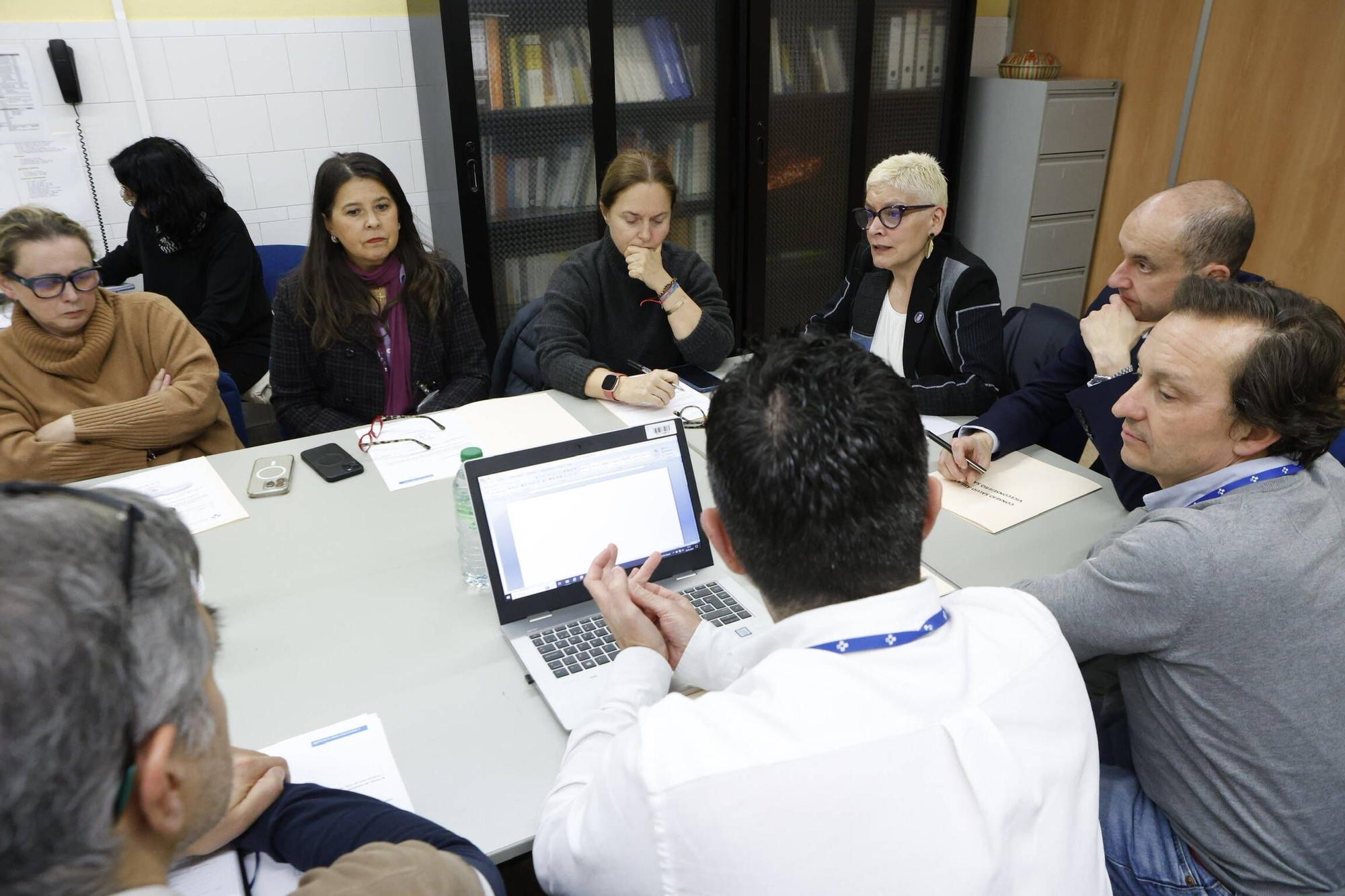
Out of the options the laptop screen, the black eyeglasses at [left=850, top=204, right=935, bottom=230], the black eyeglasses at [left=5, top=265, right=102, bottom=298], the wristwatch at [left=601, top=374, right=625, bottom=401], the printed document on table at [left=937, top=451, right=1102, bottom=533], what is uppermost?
the black eyeglasses at [left=850, top=204, right=935, bottom=230]

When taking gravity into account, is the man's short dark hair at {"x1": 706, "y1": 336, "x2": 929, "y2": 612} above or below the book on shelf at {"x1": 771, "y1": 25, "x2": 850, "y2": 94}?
below

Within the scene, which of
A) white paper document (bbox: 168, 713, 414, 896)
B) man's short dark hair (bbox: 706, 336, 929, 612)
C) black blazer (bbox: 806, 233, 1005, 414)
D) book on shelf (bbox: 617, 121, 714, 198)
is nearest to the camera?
man's short dark hair (bbox: 706, 336, 929, 612)

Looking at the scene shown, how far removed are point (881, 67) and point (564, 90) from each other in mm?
1475

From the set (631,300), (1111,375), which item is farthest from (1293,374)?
(631,300)

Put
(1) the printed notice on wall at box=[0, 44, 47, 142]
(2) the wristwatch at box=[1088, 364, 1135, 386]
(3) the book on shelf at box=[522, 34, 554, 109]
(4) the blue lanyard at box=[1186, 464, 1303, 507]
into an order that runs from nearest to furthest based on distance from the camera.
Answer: (4) the blue lanyard at box=[1186, 464, 1303, 507] → (2) the wristwatch at box=[1088, 364, 1135, 386] → (1) the printed notice on wall at box=[0, 44, 47, 142] → (3) the book on shelf at box=[522, 34, 554, 109]

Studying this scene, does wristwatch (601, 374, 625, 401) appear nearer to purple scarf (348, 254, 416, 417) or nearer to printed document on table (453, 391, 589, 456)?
printed document on table (453, 391, 589, 456)

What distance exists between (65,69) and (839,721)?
3.58 m

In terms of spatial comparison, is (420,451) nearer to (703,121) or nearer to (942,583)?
Answer: (942,583)

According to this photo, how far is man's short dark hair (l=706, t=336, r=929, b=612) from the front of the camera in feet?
2.77

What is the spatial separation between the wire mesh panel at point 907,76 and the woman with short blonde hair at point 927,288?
173 centimetres

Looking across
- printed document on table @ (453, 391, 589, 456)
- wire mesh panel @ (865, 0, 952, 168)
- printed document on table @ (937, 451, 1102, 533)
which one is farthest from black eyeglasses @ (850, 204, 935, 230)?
wire mesh panel @ (865, 0, 952, 168)

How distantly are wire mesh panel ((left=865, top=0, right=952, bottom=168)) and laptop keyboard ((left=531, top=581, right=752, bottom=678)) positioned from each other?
319 cm

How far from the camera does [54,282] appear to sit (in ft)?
6.68

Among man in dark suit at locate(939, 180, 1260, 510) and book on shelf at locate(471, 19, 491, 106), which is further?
book on shelf at locate(471, 19, 491, 106)
